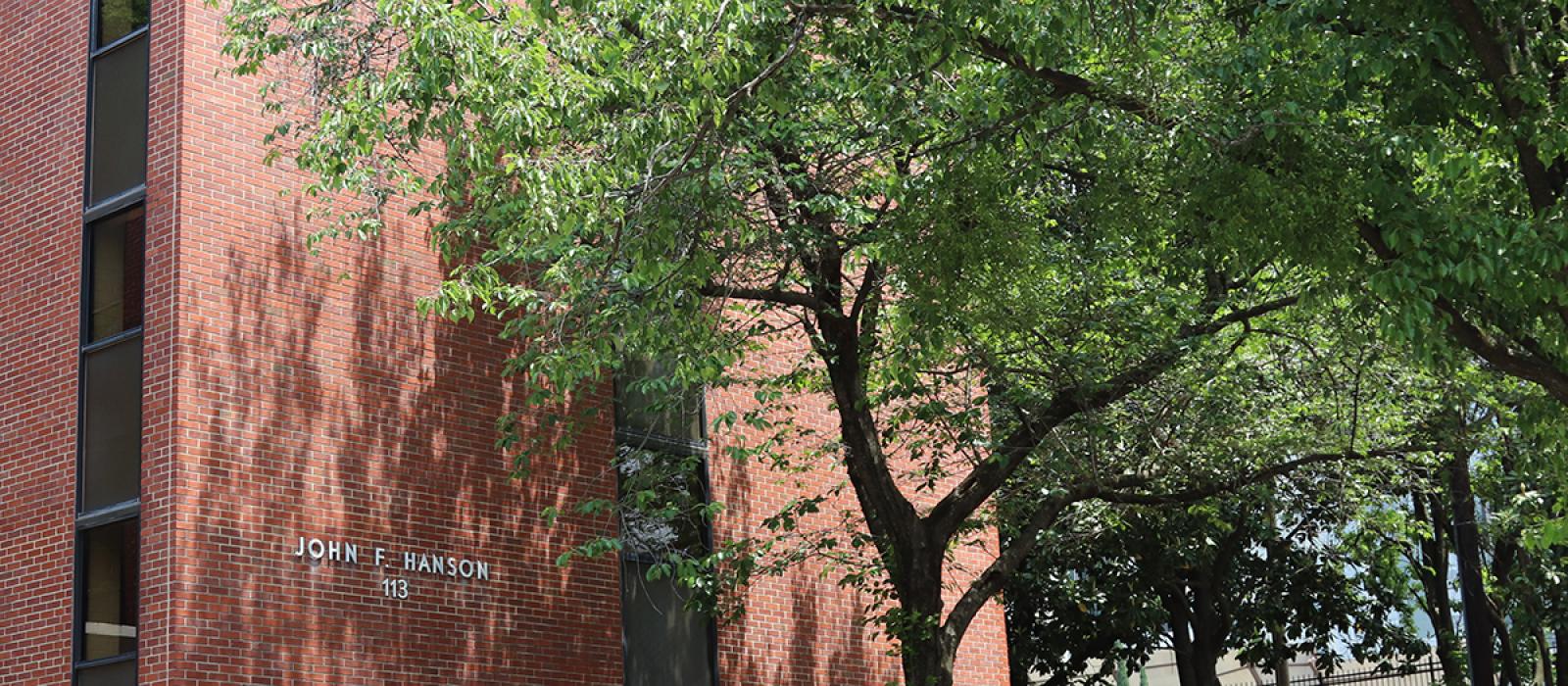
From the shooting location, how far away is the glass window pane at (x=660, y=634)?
18406 millimetres

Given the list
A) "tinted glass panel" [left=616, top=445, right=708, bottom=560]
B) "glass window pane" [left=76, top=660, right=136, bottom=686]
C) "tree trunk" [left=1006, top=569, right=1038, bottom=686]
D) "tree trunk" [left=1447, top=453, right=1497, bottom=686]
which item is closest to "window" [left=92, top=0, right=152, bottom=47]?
"glass window pane" [left=76, top=660, right=136, bottom=686]

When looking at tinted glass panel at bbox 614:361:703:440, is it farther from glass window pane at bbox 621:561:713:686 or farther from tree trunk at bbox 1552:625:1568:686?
tree trunk at bbox 1552:625:1568:686

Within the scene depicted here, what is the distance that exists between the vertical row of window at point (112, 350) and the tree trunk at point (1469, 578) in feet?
43.5

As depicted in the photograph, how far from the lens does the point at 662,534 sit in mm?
18422

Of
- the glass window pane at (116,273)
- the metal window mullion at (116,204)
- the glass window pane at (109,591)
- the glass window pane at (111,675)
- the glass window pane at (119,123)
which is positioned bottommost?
the glass window pane at (111,675)

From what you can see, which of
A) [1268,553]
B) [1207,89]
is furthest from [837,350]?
[1268,553]

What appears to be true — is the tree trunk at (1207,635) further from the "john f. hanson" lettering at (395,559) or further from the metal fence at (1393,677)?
the "john f. hanson" lettering at (395,559)

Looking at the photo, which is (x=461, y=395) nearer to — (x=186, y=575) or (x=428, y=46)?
(x=186, y=575)

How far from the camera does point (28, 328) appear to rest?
16.3 metres

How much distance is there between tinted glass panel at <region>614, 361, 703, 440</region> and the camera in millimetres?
18672

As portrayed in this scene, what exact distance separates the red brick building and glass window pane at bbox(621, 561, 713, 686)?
386 mm

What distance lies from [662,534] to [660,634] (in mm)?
1159

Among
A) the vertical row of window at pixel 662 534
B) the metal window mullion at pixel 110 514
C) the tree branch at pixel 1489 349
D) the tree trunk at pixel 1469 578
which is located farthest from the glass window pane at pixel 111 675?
the tree trunk at pixel 1469 578

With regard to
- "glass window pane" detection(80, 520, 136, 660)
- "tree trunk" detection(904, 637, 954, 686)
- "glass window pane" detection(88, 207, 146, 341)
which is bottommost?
"tree trunk" detection(904, 637, 954, 686)
